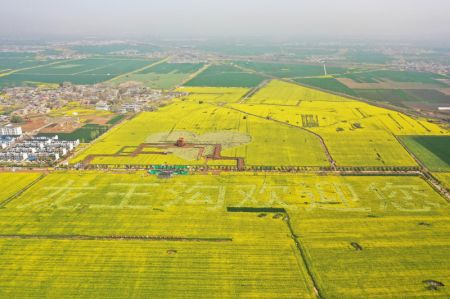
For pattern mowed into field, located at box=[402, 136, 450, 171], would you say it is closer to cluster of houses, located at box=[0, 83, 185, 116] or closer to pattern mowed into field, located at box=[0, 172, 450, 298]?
pattern mowed into field, located at box=[0, 172, 450, 298]

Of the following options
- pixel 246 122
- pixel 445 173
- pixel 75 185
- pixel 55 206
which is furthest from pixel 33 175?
pixel 445 173

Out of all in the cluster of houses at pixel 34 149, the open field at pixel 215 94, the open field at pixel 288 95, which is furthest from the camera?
the open field at pixel 215 94

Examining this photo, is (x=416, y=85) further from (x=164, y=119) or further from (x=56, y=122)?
(x=56, y=122)

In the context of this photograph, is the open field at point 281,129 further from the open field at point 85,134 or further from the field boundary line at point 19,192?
the field boundary line at point 19,192

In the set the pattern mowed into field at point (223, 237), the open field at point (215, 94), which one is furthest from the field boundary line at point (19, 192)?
the open field at point (215, 94)

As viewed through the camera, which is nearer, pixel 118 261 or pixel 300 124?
pixel 118 261

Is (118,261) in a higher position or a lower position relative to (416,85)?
lower
